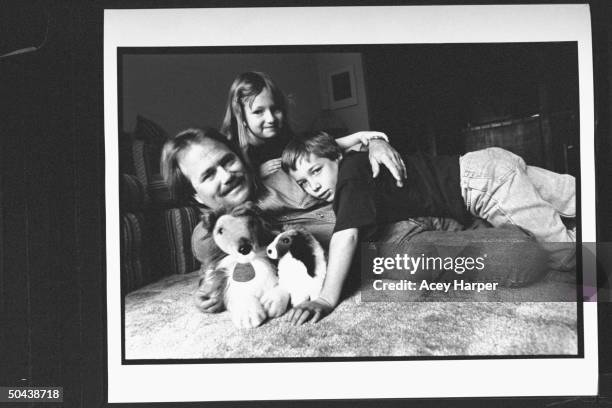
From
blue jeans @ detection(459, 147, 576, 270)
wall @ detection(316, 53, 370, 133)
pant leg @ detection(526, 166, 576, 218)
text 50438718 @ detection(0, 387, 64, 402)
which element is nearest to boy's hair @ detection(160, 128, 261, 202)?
wall @ detection(316, 53, 370, 133)

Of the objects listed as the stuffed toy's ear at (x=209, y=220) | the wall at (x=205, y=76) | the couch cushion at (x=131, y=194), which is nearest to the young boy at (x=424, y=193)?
the wall at (x=205, y=76)

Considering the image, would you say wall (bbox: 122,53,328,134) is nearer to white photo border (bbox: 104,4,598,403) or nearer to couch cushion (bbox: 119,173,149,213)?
white photo border (bbox: 104,4,598,403)

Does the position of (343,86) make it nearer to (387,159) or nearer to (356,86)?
(356,86)

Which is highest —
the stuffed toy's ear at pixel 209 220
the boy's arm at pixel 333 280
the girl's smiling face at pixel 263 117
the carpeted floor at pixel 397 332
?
the girl's smiling face at pixel 263 117

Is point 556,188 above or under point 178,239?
above

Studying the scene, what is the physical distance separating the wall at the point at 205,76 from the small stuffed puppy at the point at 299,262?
1.73 feet

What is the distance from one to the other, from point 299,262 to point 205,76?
818 millimetres

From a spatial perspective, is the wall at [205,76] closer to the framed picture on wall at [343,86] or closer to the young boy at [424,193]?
the framed picture on wall at [343,86]

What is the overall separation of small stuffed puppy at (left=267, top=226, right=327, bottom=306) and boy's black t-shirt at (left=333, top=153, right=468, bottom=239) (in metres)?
0.13

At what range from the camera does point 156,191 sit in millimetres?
2107

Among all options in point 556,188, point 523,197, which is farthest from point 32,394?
point 556,188

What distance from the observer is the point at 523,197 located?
2.09m

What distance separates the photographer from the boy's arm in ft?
6.83

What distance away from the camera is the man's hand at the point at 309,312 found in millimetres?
2080
